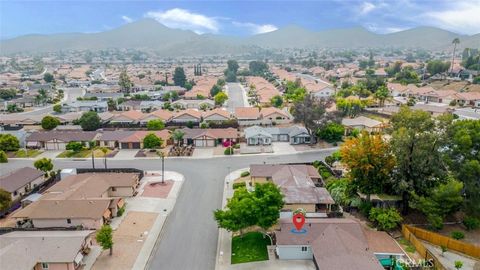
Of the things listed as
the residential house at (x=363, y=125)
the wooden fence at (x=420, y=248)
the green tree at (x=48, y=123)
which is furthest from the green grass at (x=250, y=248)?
the green tree at (x=48, y=123)

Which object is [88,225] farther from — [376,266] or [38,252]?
[376,266]

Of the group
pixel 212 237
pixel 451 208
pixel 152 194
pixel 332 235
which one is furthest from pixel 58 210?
pixel 451 208

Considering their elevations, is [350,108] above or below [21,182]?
above

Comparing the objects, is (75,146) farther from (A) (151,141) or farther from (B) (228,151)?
(B) (228,151)

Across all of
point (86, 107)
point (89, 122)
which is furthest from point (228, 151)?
point (86, 107)

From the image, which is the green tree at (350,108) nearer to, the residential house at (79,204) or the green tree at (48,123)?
the residential house at (79,204)

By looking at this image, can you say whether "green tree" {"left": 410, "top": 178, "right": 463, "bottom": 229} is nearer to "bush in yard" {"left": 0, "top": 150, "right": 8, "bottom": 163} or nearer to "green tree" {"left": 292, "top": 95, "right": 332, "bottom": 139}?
"green tree" {"left": 292, "top": 95, "right": 332, "bottom": 139}

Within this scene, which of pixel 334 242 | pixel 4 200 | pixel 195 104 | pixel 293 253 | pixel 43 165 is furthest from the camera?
pixel 195 104
